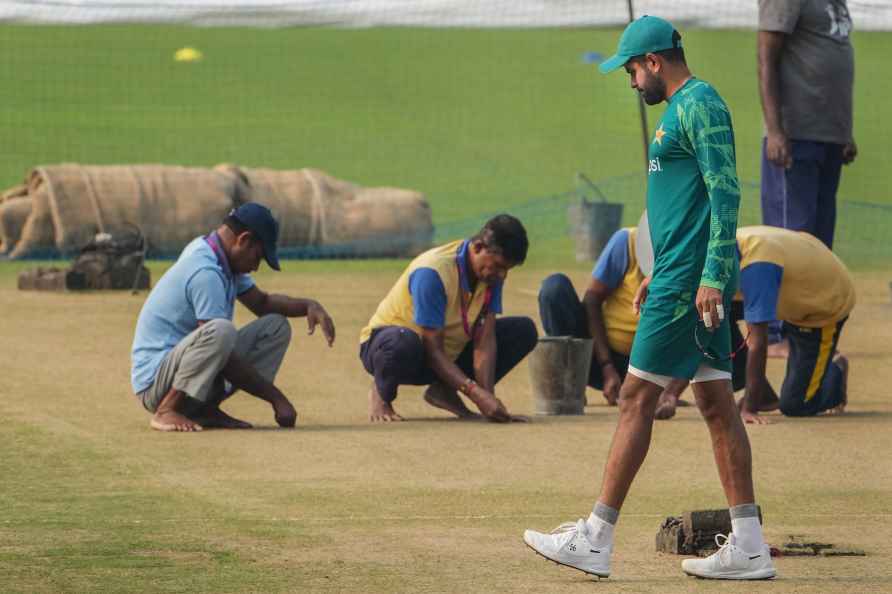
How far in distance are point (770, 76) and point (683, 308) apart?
5179 mm

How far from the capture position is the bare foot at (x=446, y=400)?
9484 millimetres

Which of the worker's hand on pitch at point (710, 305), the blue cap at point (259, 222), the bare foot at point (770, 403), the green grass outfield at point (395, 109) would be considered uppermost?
the worker's hand on pitch at point (710, 305)

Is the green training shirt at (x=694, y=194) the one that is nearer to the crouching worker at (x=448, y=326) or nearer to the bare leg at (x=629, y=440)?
the bare leg at (x=629, y=440)

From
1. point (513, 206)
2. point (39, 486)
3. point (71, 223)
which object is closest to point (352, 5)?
point (513, 206)

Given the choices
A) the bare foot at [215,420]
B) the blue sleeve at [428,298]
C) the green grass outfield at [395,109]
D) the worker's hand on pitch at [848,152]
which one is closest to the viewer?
the bare foot at [215,420]

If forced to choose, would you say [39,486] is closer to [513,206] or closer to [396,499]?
[396,499]

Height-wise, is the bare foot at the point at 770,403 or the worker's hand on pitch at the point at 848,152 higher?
the worker's hand on pitch at the point at 848,152

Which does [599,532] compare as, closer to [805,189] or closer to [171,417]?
[171,417]

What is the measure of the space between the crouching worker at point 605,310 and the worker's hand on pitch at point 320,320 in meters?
1.32

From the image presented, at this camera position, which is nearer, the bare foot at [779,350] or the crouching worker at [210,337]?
the crouching worker at [210,337]

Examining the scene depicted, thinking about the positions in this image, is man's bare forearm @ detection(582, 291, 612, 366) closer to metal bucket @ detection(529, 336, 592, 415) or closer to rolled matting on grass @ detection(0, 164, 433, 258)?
metal bucket @ detection(529, 336, 592, 415)

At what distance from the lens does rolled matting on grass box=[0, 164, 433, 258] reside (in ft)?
64.8

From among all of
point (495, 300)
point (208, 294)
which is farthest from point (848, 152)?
point (208, 294)

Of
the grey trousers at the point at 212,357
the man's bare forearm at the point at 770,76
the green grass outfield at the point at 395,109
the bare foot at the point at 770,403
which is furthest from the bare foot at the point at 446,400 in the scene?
the green grass outfield at the point at 395,109
